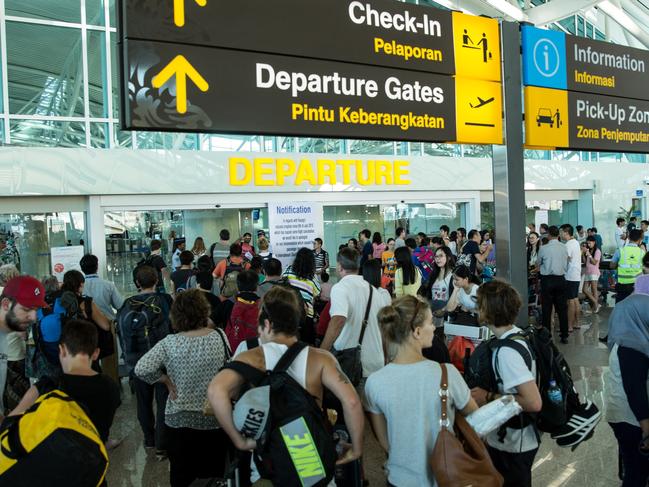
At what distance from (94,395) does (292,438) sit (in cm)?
96

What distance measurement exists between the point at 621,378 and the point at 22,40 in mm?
12711

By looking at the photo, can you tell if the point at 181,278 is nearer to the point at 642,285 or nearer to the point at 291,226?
the point at 291,226

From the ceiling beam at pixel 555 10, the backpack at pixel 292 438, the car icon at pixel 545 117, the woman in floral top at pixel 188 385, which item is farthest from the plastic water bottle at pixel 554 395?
the ceiling beam at pixel 555 10

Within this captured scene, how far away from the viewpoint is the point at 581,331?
9273 millimetres

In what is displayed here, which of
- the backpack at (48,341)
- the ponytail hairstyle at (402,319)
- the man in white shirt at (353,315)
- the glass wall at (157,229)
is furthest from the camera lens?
the glass wall at (157,229)

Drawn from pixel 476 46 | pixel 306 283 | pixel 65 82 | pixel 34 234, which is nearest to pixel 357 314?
pixel 306 283

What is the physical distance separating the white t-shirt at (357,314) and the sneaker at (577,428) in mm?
1727

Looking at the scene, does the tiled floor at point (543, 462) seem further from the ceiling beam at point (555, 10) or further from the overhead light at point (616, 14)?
the overhead light at point (616, 14)

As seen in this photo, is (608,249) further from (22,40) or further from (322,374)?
(322,374)

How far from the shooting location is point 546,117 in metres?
4.83

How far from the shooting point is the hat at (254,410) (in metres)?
2.34

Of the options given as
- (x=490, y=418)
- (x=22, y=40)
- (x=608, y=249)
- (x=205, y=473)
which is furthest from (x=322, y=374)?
(x=608, y=249)

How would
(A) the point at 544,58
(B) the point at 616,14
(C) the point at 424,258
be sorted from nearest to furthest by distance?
Answer: (A) the point at 544,58 < (C) the point at 424,258 < (B) the point at 616,14

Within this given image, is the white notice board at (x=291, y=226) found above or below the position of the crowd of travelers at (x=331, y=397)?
above
